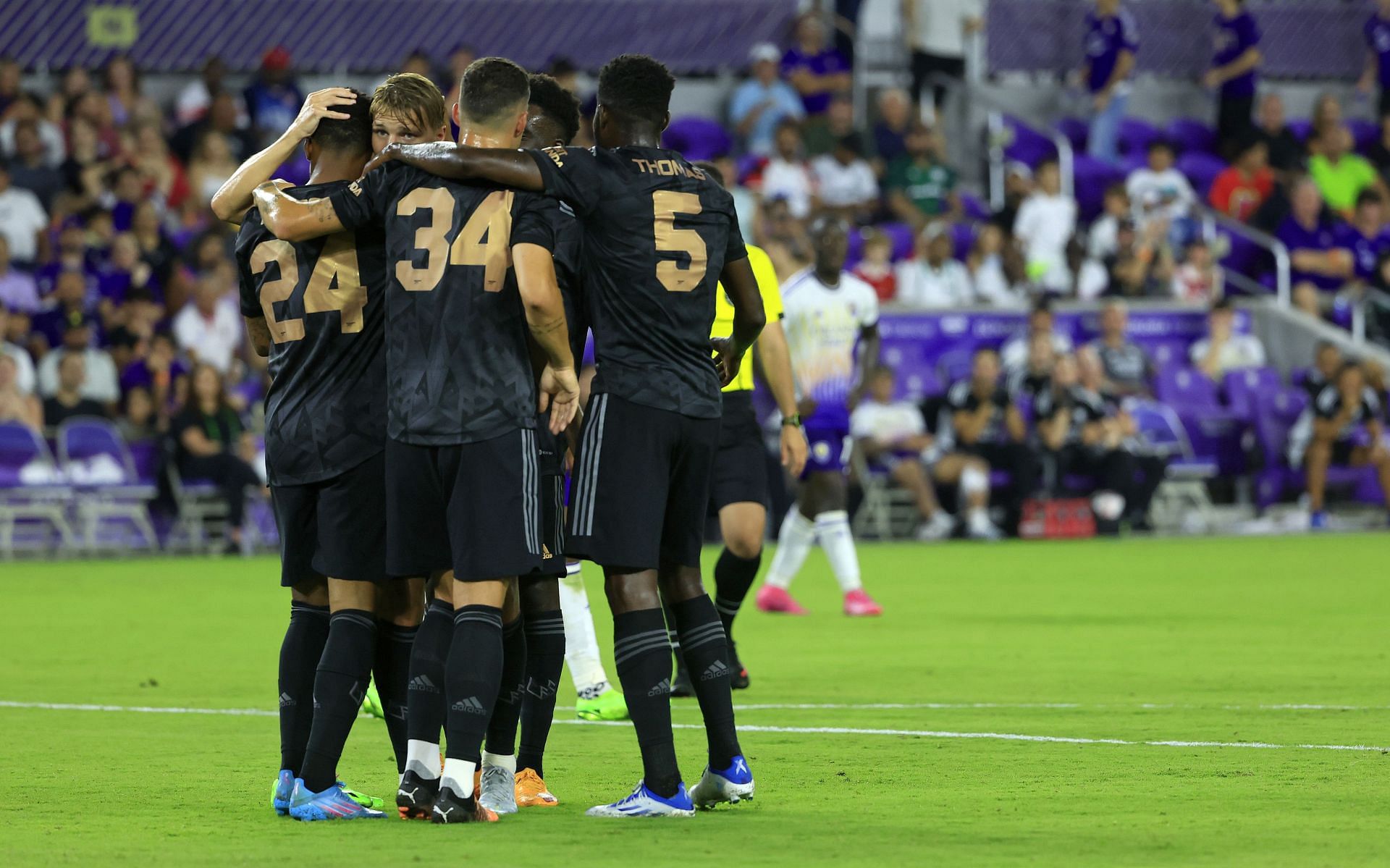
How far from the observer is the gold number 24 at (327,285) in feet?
21.3

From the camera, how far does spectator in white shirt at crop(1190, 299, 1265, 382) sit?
24.3 meters

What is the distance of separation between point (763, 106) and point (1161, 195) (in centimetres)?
517

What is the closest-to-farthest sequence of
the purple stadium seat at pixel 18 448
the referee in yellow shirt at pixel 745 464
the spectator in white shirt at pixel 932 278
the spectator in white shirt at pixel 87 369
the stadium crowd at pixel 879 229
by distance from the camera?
the referee in yellow shirt at pixel 745 464, the purple stadium seat at pixel 18 448, the spectator in white shirt at pixel 87 369, the stadium crowd at pixel 879 229, the spectator in white shirt at pixel 932 278

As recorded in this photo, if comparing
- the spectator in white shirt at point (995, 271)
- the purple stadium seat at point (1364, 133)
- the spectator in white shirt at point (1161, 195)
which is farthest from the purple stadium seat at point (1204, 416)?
the purple stadium seat at point (1364, 133)

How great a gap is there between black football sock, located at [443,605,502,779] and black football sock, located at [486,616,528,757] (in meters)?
0.28

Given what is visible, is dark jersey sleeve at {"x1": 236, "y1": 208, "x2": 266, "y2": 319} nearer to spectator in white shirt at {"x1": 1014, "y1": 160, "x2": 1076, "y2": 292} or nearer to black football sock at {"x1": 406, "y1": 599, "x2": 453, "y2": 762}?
black football sock at {"x1": 406, "y1": 599, "x2": 453, "y2": 762}

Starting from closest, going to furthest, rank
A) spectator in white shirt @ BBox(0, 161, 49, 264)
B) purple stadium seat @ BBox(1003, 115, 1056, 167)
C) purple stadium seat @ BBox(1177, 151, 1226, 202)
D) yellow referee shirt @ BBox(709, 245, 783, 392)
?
1. yellow referee shirt @ BBox(709, 245, 783, 392)
2. spectator in white shirt @ BBox(0, 161, 49, 264)
3. purple stadium seat @ BBox(1003, 115, 1056, 167)
4. purple stadium seat @ BBox(1177, 151, 1226, 202)

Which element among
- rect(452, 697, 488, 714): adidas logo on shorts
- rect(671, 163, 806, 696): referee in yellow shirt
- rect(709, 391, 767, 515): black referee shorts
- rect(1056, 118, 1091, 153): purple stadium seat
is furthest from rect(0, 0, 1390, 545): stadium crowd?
rect(452, 697, 488, 714): adidas logo on shorts

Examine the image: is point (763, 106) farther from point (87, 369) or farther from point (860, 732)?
point (860, 732)

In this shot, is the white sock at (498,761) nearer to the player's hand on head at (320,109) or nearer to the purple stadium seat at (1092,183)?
the player's hand on head at (320,109)

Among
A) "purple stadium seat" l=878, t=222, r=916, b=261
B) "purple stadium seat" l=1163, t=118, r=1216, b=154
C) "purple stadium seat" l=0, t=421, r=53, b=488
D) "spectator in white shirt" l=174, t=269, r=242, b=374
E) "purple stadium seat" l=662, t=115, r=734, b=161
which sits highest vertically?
"purple stadium seat" l=1163, t=118, r=1216, b=154

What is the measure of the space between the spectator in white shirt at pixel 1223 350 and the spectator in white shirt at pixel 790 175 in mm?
4870

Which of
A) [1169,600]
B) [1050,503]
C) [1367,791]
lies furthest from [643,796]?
[1050,503]

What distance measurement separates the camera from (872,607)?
555 inches
